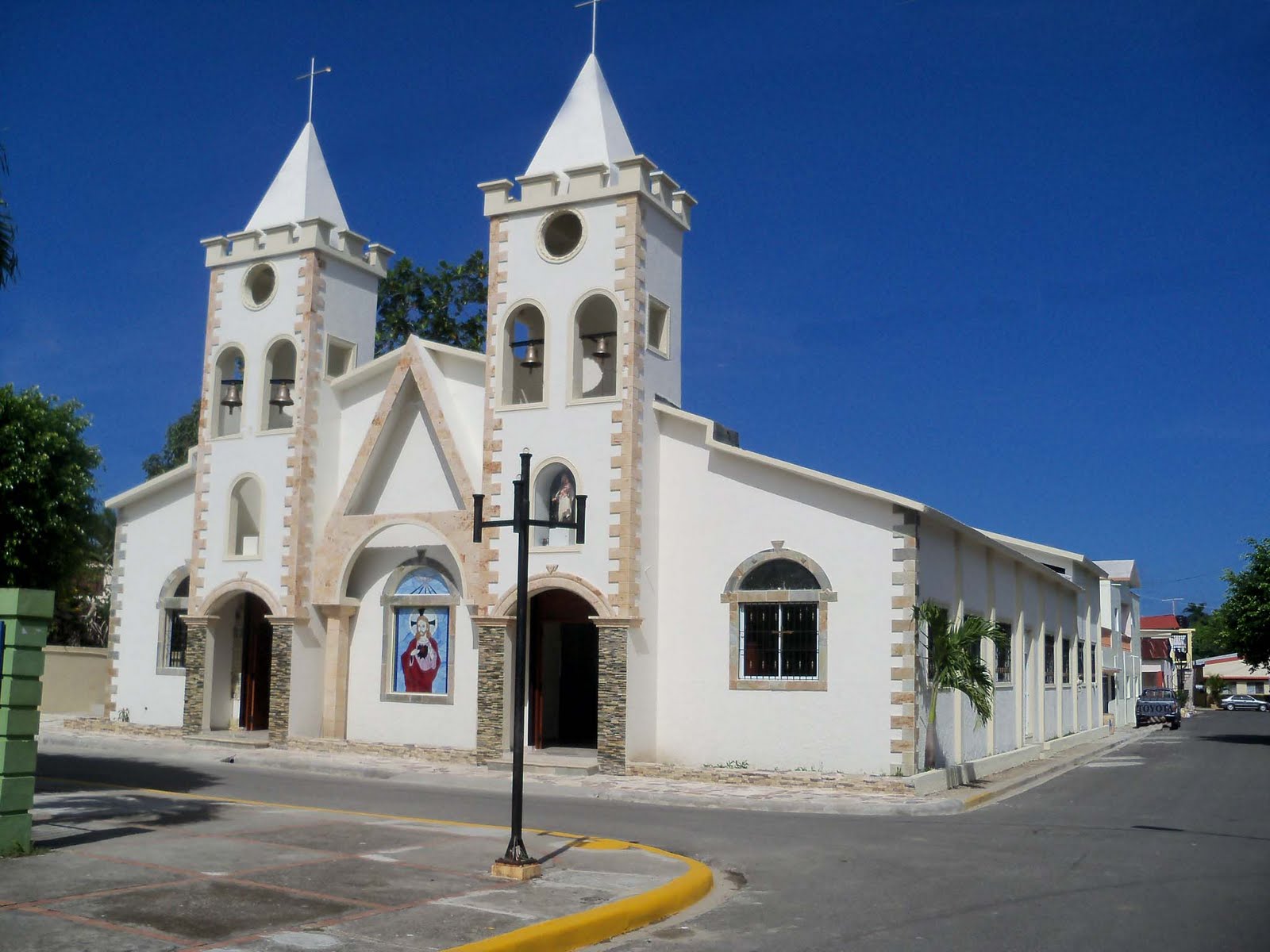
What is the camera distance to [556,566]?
21984mm

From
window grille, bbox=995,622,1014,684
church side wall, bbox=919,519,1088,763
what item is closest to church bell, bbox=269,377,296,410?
church side wall, bbox=919,519,1088,763

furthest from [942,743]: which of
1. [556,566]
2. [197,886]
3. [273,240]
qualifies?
[273,240]

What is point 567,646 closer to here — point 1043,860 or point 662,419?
point 662,419

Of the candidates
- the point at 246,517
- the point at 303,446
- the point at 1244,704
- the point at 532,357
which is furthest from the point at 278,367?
the point at 1244,704

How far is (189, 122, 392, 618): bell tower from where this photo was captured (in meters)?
25.9

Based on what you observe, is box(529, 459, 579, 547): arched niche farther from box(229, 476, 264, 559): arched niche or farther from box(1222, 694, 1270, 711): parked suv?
box(1222, 694, 1270, 711): parked suv

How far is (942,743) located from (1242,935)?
13.1 m

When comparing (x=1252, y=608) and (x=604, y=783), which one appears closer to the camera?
(x=604, y=783)

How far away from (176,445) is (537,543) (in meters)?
34.4

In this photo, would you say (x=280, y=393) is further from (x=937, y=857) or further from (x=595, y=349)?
(x=937, y=857)

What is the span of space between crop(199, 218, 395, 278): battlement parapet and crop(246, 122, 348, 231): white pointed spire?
14.0 inches

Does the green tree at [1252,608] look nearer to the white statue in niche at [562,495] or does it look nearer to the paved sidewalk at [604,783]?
the paved sidewalk at [604,783]

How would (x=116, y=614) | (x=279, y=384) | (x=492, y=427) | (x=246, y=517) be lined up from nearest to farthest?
(x=492, y=427) < (x=279, y=384) < (x=246, y=517) < (x=116, y=614)

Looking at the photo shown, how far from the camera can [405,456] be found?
25312 mm
